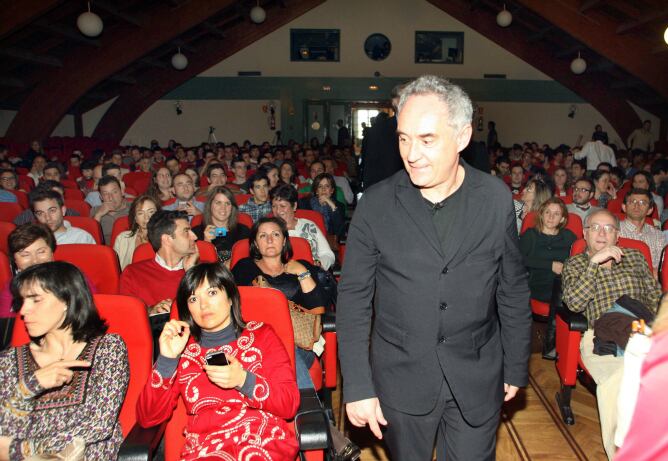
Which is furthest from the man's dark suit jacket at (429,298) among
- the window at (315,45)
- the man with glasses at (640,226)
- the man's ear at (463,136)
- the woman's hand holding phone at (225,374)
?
the window at (315,45)

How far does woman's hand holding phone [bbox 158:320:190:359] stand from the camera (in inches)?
74.0

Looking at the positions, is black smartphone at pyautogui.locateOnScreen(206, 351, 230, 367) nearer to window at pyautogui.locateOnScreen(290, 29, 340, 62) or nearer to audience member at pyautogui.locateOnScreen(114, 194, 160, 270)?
audience member at pyautogui.locateOnScreen(114, 194, 160, 270)

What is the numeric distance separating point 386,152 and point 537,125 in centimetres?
1682

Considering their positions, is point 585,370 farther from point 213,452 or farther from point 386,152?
point 213,452

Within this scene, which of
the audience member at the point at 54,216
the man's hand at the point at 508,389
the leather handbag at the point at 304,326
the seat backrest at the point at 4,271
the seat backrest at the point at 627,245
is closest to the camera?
the man's hand at the point at 508,389

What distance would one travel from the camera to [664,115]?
1552 cm

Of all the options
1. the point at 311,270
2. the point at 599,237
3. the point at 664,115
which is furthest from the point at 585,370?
the point at 664,115

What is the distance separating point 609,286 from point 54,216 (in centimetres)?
357

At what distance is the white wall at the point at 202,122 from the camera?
1797 centimetres

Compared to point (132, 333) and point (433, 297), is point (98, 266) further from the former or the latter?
point (433, 297)

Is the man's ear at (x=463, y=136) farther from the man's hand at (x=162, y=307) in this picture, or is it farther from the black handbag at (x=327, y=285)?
the man's hand at (x=162, y=307)

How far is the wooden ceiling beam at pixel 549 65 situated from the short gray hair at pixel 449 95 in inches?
641

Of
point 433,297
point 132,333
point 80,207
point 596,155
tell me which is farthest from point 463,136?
point 596,155

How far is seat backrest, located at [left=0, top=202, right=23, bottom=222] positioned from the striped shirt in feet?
15.2
